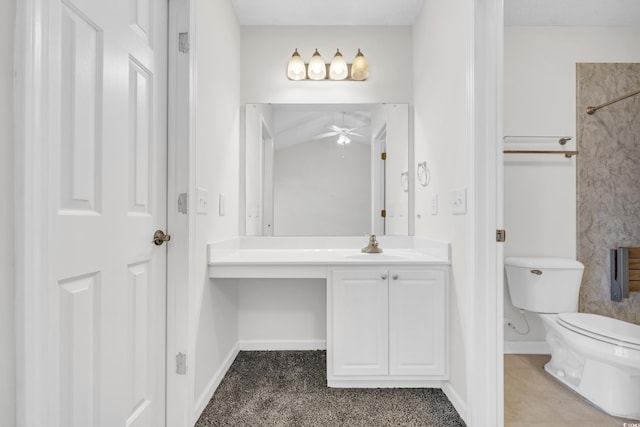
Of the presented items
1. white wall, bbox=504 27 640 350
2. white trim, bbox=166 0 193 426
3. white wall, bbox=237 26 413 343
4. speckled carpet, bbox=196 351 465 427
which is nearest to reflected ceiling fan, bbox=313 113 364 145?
white wall, bbox=237 26 413 343

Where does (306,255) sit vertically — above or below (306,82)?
below

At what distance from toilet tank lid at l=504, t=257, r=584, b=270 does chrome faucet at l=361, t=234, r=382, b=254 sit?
3.18ft

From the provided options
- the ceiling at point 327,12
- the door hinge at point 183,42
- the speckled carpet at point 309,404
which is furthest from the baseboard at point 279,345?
the ceiling at point 327,12

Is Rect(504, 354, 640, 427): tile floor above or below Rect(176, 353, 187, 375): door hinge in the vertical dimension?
below

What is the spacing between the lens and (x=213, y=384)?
191 cm

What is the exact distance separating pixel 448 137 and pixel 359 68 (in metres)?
1.01

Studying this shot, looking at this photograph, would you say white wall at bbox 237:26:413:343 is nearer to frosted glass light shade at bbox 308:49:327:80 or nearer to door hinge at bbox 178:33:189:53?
frosted glass light shade at bbox 308:49:327:80

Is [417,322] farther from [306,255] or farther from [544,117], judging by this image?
[544,117]

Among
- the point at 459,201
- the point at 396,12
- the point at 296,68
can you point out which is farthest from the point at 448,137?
the point at 296,68

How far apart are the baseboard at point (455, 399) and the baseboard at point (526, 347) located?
0.95 meters

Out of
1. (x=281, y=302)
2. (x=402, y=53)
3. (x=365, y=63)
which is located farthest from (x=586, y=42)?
(x=281, y=302)

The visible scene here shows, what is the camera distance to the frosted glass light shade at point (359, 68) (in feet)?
8.25

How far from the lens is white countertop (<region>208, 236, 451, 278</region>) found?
193 cm

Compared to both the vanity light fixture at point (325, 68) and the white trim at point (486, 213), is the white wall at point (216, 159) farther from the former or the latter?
the white trim at point (486, 213)
